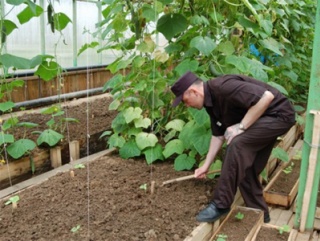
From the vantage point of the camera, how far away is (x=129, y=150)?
3.18 meters

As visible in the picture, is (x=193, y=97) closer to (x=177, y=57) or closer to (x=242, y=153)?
(x=242, y=153)

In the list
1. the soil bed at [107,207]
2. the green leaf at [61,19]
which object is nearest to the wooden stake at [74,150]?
the soil bed at [107,207]

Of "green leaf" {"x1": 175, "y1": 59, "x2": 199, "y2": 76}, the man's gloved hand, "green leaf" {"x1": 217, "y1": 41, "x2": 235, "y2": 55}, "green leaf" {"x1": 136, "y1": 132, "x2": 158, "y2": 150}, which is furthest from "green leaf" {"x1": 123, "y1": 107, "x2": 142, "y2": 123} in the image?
the man's gloved hand

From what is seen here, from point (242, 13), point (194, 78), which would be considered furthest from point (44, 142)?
point (242, 13)

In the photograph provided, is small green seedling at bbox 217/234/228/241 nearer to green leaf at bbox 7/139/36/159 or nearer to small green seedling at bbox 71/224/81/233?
small green seedling at bbox 71/224/81/233

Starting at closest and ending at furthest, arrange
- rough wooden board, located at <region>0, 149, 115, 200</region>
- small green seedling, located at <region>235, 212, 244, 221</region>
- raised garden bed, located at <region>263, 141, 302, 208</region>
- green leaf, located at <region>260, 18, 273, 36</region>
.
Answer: small green seedling, located at <region>235, 212, 244, 221</region> → green leaf, located at <region>260, 18, 273, 36</region> → rough wooden board, located at <region>0, 149, 115, 200</region> → raised garden bed, located at <region>263, 141, 302, 208</region>

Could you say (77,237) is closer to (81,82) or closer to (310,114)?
(310,114)

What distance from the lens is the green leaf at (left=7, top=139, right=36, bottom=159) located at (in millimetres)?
2967

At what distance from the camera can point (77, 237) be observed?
2061 millimetres

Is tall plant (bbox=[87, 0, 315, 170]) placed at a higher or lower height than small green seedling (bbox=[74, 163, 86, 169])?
higher

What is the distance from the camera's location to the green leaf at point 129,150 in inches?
125

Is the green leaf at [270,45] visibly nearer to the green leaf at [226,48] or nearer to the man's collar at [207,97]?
the green leaf at [226,48]

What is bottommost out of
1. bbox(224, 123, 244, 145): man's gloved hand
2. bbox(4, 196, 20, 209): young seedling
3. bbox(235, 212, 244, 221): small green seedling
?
bbox(235, 212, 244, 221): small green seedling

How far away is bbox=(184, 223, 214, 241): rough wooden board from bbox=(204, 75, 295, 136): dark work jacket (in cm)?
57
